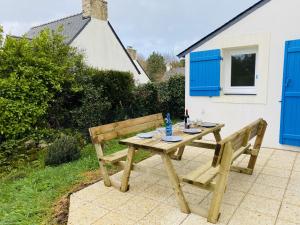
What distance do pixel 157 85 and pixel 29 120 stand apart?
5.27 meters

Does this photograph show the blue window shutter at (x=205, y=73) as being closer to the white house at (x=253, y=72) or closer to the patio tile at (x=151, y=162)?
the white house at (x=253, y=72)

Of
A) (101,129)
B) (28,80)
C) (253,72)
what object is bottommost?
(101,129)

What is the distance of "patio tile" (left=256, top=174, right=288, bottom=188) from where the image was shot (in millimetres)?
3248

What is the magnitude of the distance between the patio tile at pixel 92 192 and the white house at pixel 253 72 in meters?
3.35

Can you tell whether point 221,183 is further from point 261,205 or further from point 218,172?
point 261,205

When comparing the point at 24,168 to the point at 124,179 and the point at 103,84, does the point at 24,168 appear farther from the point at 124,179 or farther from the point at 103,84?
the point at 103,84

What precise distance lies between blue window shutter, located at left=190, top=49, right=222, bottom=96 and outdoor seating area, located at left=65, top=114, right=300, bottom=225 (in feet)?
6.57

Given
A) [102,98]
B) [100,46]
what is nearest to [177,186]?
[102,98]

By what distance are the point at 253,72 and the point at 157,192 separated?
3664 millimetres

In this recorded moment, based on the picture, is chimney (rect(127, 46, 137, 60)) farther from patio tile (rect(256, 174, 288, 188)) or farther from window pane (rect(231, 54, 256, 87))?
patio tile (rect(256, 174, 288, 188))

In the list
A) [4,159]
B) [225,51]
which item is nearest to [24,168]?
[4,159]

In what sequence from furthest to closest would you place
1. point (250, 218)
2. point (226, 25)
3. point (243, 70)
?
point (243, 70)
point (226, 25)
point (250, 218)

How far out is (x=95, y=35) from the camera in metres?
11.3

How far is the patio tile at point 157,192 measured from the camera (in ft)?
9.72
